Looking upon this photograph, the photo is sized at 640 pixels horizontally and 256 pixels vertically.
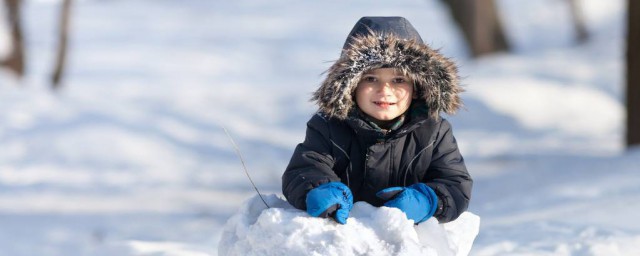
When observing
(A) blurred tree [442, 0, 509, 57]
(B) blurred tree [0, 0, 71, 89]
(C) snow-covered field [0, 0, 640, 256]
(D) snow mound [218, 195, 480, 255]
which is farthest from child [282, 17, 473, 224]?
(A) blurred tree [442, 0, 509, 57]

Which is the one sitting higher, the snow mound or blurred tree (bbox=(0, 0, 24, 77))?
the snow mound

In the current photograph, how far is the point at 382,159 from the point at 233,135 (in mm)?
11688

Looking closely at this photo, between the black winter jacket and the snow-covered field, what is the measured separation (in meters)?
1.62

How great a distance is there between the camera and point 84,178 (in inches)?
511

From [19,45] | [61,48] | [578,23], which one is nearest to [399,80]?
[61,48]

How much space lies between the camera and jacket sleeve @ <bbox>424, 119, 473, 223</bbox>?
A: 13.4ft

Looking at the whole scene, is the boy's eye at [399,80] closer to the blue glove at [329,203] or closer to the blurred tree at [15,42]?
the blue glove at [329,203]

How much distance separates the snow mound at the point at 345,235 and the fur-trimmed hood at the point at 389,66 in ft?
1.38

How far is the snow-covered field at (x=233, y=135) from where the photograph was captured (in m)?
8.16

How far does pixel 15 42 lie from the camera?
18.1m

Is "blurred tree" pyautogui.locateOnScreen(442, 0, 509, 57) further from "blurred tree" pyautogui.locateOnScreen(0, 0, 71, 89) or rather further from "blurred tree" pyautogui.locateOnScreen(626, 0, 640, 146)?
"blurred tree" pyautogui.locateOnScreen(626, 0, 640, 146)

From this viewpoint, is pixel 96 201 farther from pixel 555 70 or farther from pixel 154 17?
pixel 154 17

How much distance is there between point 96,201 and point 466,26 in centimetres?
895

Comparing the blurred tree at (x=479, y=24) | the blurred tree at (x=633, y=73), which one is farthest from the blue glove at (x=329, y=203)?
the blurred tree at (x=479, y=24)
